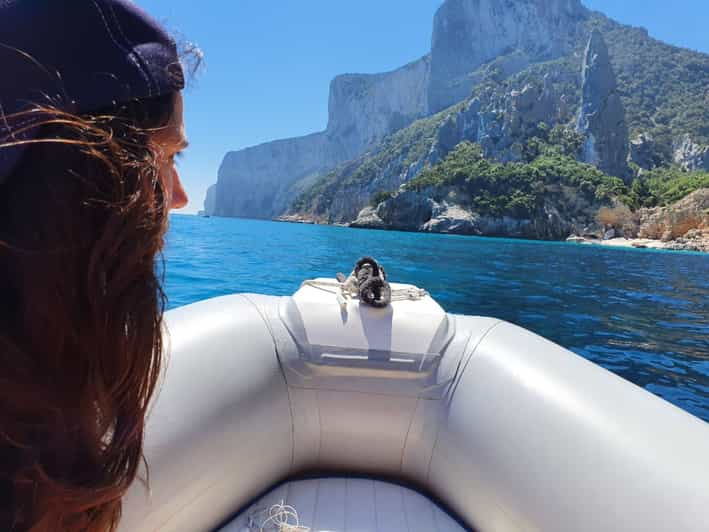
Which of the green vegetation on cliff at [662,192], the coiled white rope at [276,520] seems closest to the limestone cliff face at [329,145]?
the green vegetation on cliff at [662,192]

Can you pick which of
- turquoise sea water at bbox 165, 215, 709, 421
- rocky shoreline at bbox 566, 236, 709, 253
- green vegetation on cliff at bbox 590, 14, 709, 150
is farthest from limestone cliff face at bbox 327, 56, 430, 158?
turquoise sea water at bbox 165, 215, 709, 421

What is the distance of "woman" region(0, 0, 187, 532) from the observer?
0.38m

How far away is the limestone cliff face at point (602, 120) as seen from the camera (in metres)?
43.6

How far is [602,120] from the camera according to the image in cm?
4516

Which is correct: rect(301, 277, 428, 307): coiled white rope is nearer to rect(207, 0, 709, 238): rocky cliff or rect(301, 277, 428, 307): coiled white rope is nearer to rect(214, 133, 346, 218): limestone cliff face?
rect(207, 0, 709, 238): rocky cliff

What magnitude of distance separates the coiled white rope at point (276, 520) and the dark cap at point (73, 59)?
1530 mm

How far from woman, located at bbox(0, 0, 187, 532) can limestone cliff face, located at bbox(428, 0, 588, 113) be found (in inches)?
3183

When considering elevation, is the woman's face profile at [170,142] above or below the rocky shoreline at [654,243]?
above

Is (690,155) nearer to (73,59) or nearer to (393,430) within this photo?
(393,430)

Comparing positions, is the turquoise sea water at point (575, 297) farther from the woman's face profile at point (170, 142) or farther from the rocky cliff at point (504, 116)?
the rocky cliff at point (504, 116)

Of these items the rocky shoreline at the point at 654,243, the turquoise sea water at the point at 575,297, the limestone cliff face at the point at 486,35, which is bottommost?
the turquoise sea water at the point at 575,297

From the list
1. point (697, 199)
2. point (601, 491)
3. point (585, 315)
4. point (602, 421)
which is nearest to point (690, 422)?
point (602, 421)

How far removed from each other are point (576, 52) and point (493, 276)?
79.8 meters

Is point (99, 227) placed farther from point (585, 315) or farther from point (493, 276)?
point (493, 276)
